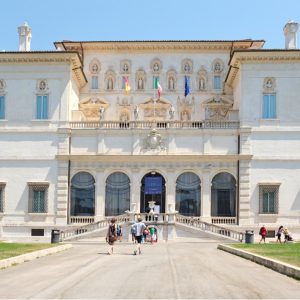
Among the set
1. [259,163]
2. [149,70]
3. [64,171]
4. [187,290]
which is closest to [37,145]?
[64,171]

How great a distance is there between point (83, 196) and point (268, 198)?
48.3 feet

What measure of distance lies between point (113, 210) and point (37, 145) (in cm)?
811

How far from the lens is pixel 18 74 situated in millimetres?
54969

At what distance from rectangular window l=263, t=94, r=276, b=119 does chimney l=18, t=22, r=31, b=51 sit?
69.9 ft

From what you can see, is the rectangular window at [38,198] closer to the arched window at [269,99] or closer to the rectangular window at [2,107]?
the rectangular window at [2,107]

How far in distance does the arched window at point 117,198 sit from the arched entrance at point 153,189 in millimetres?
1289

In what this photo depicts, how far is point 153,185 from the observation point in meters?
53.8

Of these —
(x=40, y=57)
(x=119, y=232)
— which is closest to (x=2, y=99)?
(x=40, y=57)

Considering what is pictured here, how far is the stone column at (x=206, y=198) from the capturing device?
52750 millimetres

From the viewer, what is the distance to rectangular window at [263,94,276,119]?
5334 cm

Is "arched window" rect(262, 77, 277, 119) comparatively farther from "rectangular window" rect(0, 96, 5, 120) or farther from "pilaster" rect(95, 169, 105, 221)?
"rectangular window" rect(0, 96, 5, 120)

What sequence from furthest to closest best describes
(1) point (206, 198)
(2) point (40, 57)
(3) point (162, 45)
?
(3) point (162, 45) < (2) point (40, 57) < (1) point (206, 198)

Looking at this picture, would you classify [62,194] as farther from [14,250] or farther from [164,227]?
[14,250]

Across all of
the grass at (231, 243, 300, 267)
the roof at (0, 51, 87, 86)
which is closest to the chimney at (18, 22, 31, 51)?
the roof at (0, 51, 87, 86)
